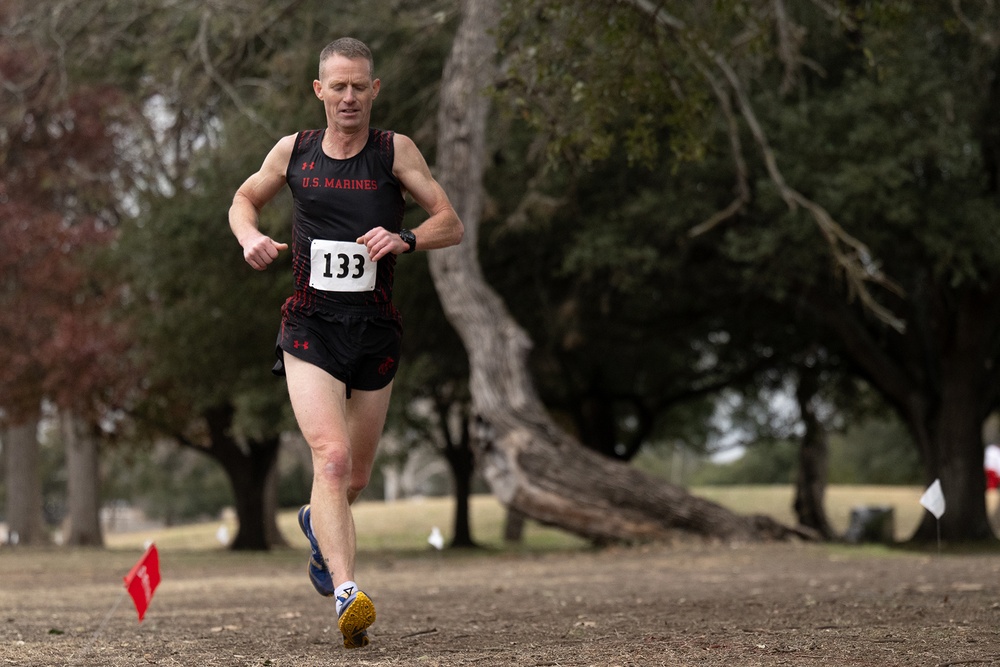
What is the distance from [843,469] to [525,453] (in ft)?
150

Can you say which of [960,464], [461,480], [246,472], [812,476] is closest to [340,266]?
[960,464]

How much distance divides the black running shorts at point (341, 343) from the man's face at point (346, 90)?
78 centimetres

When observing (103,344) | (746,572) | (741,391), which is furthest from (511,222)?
(741,391)

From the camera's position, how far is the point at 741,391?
2584cm

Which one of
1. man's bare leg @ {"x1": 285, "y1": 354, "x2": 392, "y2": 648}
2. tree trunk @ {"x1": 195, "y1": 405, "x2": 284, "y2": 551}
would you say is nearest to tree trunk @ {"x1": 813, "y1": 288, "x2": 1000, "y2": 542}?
tree trunk @ {"x1": 195, "y1": 405, "x2": 284, "y2": 551}

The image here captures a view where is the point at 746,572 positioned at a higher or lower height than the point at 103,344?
lower

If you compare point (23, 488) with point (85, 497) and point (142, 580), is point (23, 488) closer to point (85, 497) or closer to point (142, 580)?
point (85, 497)

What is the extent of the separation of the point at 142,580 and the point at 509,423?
9.39 metres

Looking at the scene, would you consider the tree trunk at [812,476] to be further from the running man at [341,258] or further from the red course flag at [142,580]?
the running man at [341,258]

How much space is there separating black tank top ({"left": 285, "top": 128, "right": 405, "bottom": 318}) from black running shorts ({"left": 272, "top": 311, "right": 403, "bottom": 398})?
4 cm

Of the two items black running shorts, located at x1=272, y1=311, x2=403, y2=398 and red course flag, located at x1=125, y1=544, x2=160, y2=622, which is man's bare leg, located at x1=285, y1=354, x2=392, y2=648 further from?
red course flag, located at x1=125, y1=544, x2=160, y2=622

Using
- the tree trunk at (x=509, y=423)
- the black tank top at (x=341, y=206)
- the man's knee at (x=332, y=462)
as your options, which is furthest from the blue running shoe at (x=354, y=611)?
the tree trunk at (x=509, y=423)

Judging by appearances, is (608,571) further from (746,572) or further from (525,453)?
(525,453)

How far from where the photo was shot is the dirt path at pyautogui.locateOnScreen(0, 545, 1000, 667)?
4777 millimetres
